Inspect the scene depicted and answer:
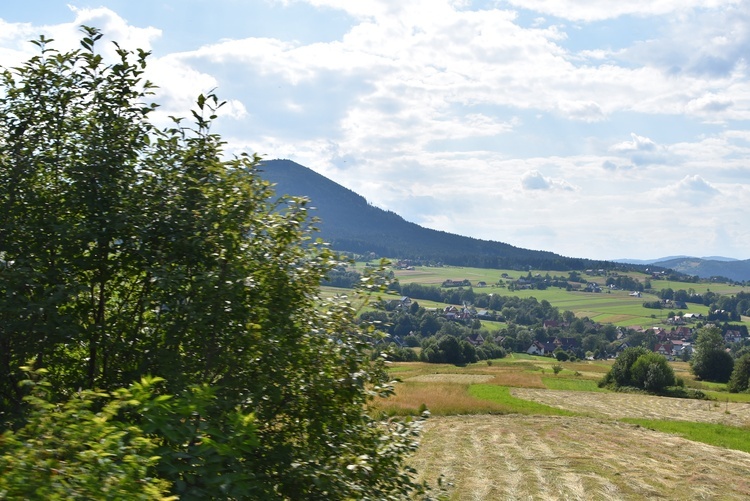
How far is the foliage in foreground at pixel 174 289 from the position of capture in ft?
21.4

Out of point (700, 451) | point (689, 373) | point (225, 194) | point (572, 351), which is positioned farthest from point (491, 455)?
point (572, 351)

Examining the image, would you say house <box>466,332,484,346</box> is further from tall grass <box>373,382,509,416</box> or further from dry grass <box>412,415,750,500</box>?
dry grass <box>412,415,750,500</box>

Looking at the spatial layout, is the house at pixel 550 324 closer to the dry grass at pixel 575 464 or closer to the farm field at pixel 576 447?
the farm field at pixel 576 447

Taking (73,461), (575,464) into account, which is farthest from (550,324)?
(73,461)

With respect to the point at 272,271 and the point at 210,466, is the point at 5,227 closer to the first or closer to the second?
the point at 272,271

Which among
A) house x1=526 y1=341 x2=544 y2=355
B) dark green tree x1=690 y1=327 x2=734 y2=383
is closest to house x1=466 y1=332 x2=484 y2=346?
house x1=526 y1=341 x2=544 y2=355

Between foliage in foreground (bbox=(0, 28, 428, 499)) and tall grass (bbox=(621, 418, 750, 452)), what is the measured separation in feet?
108

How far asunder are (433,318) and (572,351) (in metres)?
33.0

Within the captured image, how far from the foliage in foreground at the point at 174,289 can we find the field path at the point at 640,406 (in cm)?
4391

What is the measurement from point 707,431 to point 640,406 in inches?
560

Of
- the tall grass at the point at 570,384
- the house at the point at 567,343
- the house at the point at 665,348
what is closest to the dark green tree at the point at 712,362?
the tall grass at the point at 570,384

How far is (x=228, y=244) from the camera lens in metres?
6.83

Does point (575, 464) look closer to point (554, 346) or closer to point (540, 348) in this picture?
point (540, 348)

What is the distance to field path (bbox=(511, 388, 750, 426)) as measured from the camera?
156ft
